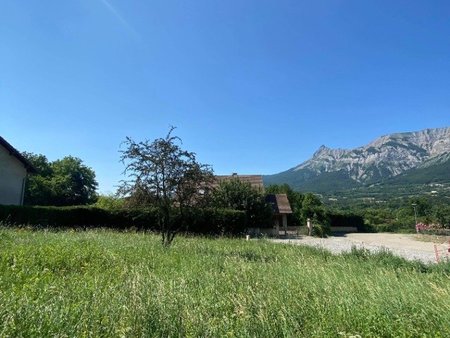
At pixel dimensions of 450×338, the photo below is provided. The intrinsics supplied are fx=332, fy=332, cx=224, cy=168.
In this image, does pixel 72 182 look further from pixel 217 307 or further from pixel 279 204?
pixel 217 307

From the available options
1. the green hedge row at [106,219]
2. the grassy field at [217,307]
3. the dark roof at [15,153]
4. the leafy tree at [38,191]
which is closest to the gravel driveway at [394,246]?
the green hedge row at [106,219]

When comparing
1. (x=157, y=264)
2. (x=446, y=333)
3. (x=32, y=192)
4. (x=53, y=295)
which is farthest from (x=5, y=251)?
(x=32, y=192)

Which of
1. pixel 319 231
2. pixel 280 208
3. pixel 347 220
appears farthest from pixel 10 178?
pixel 347 220

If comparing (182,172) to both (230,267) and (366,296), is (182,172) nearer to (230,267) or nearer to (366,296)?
(230,267)

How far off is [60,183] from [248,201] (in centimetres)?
2941

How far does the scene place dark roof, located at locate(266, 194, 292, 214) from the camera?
41094mm

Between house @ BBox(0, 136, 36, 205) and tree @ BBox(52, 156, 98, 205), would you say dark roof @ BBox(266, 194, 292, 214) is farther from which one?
tree @ BBox(52, 156, 98, 205)

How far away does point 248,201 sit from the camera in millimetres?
33844

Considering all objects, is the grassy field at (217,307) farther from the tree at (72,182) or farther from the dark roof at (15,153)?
the tree at (72,182)

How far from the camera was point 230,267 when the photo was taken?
22.7 feet

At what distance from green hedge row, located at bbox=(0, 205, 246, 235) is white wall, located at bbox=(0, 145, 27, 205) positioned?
391cm

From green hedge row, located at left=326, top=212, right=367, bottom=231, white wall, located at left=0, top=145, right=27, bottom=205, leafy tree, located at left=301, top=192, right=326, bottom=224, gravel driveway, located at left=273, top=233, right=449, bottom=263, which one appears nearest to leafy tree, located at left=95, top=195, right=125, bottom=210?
white wall, located at left=0, top=145, right=27, bottom=205

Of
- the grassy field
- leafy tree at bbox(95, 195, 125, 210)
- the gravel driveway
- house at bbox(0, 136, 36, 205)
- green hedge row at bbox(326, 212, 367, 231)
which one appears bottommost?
the gravel driveway

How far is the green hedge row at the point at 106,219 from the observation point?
63.1 ft
